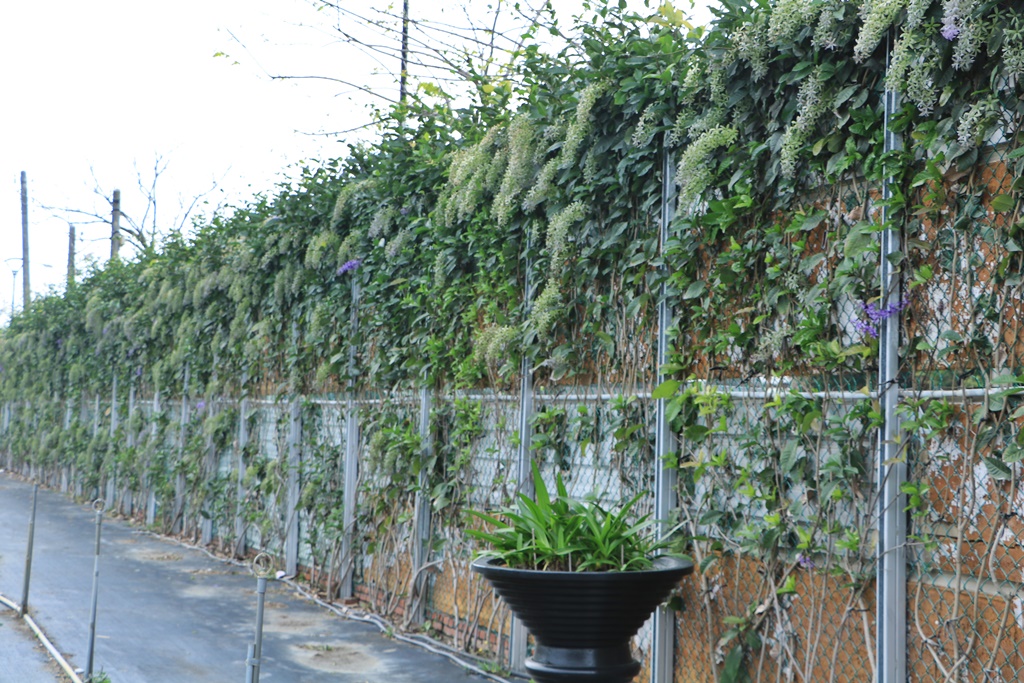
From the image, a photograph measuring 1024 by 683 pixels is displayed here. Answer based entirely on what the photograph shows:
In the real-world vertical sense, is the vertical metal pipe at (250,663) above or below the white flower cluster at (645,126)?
below

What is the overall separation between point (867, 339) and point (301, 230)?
6367 mm

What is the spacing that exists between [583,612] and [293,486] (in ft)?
18.9

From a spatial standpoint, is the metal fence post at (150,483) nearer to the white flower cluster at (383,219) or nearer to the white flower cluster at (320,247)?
the white flower cluster at (320,247)

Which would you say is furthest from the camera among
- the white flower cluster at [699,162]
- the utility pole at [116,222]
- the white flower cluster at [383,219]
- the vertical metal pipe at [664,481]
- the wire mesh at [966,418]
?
the utility pole at [116,222]

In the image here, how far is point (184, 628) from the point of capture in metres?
7.27

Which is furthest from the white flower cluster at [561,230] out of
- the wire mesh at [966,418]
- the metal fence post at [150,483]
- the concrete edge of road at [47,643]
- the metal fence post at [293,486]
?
the metal fence post at [150,483]

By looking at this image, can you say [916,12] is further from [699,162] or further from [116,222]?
[116,222]

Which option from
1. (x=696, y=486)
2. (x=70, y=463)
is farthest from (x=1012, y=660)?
(x=70, y=463)

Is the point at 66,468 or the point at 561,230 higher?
the point at 561,230

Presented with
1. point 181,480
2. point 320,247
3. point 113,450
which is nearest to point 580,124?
point 320,247

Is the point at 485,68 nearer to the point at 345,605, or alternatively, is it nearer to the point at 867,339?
the point at 345,605

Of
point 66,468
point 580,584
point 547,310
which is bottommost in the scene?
point 66,468

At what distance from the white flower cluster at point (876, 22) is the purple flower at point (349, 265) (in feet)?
16.9

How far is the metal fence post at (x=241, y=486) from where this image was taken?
10539mm
